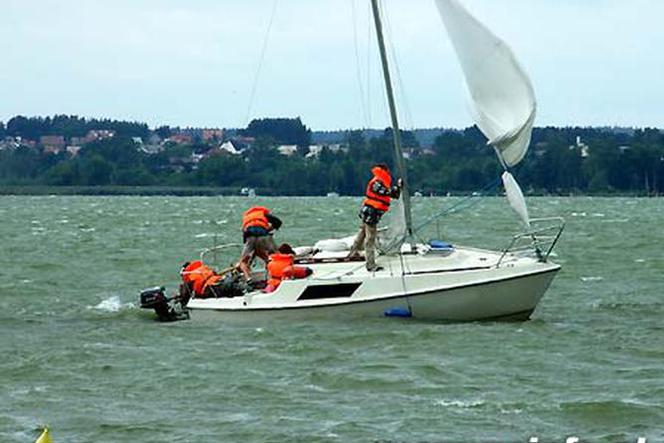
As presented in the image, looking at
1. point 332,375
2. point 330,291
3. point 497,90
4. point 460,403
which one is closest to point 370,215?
point 330,291

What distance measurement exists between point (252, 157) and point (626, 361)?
134 metres

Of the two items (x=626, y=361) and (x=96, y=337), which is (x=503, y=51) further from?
(x=96, y=337)

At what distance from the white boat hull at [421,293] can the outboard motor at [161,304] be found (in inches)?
85.9

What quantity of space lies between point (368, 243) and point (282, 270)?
1.22 meters

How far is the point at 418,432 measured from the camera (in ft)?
57.1

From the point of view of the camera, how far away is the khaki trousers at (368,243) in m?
25.1

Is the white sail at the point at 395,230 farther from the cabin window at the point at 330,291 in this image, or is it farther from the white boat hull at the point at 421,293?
the cabin window at the point at 330,291

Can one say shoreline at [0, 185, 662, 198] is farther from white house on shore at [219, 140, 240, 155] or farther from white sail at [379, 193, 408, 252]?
white sail at [379, 193, 408, 252]

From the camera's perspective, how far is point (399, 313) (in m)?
24.8

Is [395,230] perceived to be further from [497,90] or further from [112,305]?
[112,305]

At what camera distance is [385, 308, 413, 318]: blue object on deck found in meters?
24.7

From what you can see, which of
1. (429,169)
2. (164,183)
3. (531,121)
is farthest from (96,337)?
(164,183)

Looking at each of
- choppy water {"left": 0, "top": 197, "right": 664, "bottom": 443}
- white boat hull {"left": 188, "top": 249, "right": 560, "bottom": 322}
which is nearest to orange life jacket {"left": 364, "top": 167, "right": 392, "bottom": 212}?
white boat hull {"left": 188, "top": 249, "right": 560, "bottom": 322}

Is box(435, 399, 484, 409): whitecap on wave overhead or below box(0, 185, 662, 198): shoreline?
overhead
